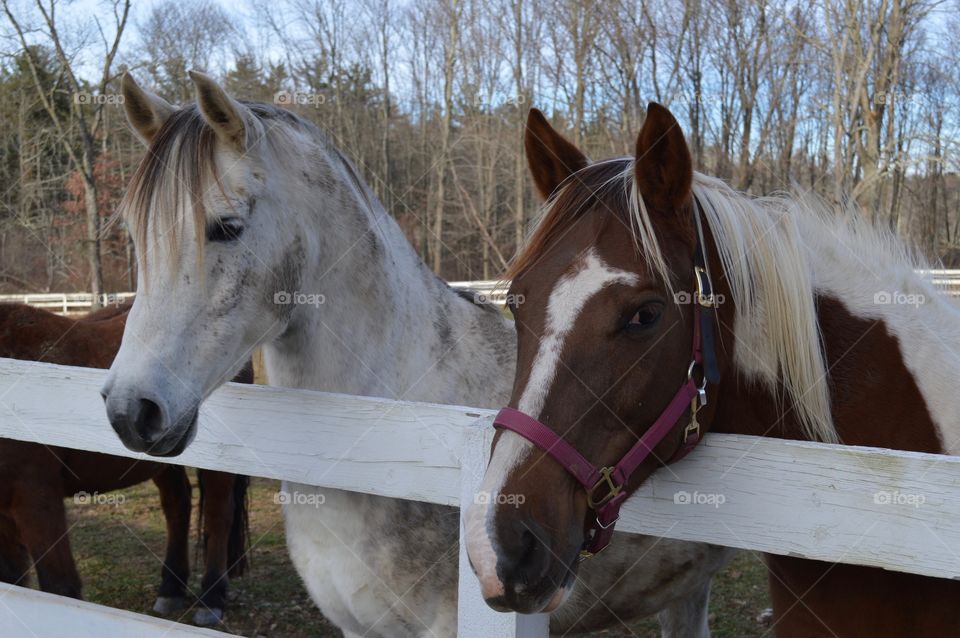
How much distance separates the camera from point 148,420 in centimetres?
195

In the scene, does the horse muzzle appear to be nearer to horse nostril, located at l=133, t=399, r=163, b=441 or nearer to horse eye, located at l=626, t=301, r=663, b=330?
horse nostril, located at l=133, t=399, r=163, b=441

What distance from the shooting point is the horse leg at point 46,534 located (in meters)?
4.24

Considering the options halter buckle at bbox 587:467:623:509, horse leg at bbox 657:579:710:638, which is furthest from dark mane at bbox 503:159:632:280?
horse leg at bbox 657:579:710:638

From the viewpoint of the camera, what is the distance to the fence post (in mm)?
1590

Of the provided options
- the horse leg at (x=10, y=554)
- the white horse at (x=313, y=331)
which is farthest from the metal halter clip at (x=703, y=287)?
the horse leg at (x=10, y=554)

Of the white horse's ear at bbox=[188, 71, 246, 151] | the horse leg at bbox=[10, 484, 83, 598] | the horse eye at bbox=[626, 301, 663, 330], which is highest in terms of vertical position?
the white horse's ear at bbox=[188, 71, 246, 151]

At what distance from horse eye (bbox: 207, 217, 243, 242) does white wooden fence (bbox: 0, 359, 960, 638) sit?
45cm

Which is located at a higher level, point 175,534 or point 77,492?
point 77,492

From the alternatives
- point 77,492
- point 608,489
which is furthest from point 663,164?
point 77,492

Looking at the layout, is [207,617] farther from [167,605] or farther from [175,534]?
[175,534]

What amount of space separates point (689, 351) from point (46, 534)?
4.17 m

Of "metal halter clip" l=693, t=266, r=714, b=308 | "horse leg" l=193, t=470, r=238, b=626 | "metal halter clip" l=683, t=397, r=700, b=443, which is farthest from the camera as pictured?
"horse leg" l=193, t=470, r=238, b=626

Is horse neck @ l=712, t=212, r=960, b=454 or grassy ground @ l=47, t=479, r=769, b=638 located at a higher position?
horse neck @ l=712, t=212, r=960, b=454

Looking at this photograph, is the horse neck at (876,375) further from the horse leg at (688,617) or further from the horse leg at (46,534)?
the horse leg at (46,534)
